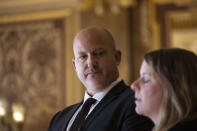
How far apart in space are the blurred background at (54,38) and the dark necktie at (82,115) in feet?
14.7

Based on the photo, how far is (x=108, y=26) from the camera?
6.92 metres

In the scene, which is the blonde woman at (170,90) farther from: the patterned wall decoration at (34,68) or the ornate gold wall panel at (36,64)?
the patterned wall decoration at (34,68)

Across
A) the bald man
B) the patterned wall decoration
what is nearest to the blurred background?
the patterned wall decoration

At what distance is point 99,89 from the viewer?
8.08 feet

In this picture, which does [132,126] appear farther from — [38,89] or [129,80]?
[38,89]

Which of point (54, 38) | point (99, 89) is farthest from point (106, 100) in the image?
point (54, 38)

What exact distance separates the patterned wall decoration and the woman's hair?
5.65 metres

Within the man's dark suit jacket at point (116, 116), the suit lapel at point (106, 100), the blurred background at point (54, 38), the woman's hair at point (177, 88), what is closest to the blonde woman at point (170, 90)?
the woman's hair at point (177, 88)

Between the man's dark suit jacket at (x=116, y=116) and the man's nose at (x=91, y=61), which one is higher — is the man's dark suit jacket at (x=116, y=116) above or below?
below

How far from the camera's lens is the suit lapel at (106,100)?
2.29 m

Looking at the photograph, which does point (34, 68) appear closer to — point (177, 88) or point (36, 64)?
point (36, 64)

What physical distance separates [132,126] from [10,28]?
20.4 feet

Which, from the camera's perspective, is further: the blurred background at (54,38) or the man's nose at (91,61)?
the blurred background at (54,38)

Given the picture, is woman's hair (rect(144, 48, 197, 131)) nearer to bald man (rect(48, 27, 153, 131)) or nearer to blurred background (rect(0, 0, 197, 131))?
bald man (rect(48, 27, 153, 131))
